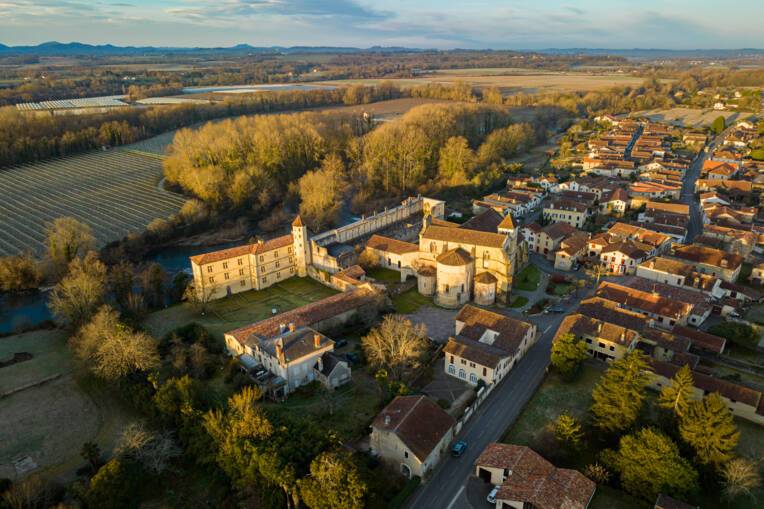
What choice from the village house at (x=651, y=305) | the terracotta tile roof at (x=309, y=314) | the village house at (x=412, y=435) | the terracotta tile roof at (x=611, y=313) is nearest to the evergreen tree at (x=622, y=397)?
the village house at (x=412, y=435)

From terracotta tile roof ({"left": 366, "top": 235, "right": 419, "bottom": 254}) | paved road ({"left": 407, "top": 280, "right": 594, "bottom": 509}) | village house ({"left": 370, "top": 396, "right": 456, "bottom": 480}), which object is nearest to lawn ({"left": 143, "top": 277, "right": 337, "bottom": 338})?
terracotta tile roof ({"left": 366, "top": 235, "right": 419, "bottom": 254})

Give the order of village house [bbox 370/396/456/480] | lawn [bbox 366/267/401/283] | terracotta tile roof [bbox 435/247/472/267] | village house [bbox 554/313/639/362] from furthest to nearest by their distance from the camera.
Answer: lawn [bbox 366/267/401/283] → terracotta tile roof [bbox 435/247/472/267] → village house [bbox 554/313/639/362] → village house [bbox 370/396/456/480]

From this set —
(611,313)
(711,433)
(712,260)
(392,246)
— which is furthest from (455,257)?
(712,260)

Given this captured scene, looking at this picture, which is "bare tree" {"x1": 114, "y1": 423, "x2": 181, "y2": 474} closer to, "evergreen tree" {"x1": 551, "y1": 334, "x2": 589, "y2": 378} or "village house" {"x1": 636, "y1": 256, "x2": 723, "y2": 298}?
"evergreen tree" {"x1": 551, "y1": 334, "x2": 589, "y2": 378}

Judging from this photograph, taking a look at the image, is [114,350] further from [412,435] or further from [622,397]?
[622,397]

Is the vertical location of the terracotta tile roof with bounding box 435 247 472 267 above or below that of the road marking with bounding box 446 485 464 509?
above

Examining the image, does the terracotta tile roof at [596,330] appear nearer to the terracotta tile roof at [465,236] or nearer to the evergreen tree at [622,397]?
the evergreen tree at [622,397]

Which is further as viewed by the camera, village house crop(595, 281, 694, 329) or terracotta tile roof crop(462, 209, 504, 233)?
terracotta tile roof crop(462, 209, 504, 233)

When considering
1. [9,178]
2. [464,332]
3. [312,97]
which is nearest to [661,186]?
[464,332]
